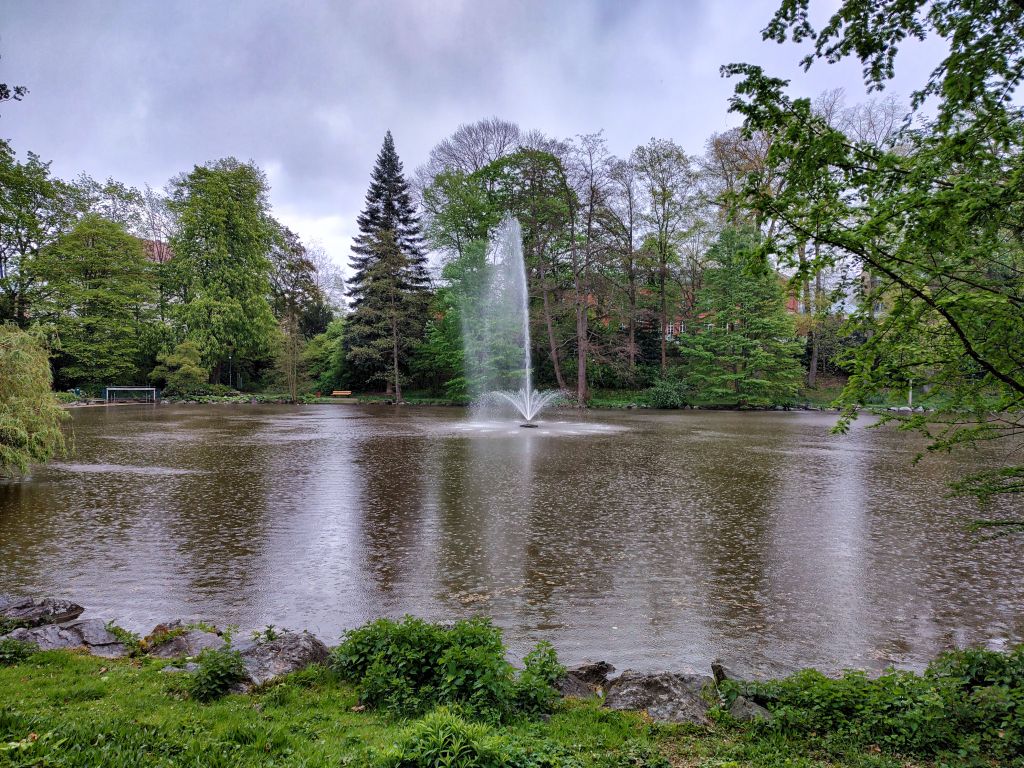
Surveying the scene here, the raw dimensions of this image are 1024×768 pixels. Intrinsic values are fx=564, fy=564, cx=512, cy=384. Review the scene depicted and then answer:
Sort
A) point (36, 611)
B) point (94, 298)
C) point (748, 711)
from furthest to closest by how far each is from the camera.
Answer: point (94, 298), point (36, 611), point (748, 711)

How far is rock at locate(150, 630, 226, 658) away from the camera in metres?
3.70

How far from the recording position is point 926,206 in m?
2.54

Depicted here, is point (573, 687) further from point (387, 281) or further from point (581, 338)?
point (387, 281)

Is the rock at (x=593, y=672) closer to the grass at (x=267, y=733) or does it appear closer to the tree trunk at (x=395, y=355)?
the grass at (x=267, y=733)

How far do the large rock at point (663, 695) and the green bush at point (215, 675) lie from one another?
2.10 metres

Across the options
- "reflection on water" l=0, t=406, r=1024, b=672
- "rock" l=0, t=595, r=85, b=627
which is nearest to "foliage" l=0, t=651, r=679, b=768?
"rock" l=0, t=595, r=85, b=627

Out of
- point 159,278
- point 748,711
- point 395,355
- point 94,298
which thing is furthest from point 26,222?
point 748,711

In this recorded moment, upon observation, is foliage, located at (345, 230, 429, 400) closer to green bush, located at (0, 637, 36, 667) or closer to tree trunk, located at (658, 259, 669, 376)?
tree trunk, located at (658, 259, 669, 376)

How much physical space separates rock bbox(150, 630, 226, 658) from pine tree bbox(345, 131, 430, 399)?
31.9 m

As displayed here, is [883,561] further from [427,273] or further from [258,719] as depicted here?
[427,273]

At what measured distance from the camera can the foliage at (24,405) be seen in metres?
9.02

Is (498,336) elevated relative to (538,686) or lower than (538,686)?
elevated

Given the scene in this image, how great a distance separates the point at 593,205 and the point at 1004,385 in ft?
97.9

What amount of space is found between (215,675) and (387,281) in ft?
110
